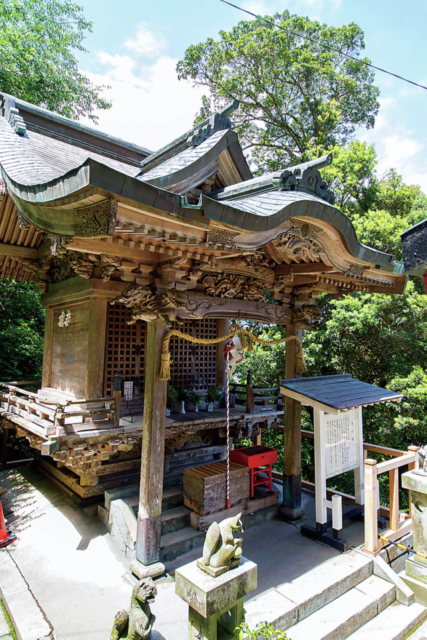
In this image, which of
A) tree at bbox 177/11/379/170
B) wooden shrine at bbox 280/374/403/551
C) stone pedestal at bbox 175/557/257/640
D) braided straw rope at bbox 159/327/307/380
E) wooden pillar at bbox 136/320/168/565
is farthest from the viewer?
tree at bbox 177/11/379/170

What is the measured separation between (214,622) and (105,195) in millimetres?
3572

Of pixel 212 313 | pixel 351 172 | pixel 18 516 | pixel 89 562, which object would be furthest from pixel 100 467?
pixel 351 172

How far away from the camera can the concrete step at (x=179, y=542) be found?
17.5 ft

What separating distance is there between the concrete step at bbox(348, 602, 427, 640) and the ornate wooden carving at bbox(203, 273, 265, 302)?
4.83m

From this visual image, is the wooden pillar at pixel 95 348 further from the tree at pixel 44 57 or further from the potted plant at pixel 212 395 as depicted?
the tree at pixel 44 57

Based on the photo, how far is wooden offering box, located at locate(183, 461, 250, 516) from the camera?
5887 mm

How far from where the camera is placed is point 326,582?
475 centimetres

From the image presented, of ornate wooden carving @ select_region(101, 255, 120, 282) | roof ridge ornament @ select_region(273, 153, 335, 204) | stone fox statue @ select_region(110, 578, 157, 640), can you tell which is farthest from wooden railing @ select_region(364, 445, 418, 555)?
ornate wooden carving @ select_region(101, 255, 120, 282)

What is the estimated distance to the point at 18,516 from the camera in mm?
6668

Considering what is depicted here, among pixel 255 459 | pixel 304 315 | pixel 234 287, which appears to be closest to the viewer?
pixel 234 287

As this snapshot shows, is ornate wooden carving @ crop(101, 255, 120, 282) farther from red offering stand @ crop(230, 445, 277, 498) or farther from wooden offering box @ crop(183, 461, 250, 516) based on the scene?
red offering stand @ crop(230, 445, 277, 498)

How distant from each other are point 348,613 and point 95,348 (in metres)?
5.22

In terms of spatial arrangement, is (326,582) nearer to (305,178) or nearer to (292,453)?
(292,453)

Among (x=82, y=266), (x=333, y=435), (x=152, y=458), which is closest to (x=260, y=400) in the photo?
(x=333, y=435)
